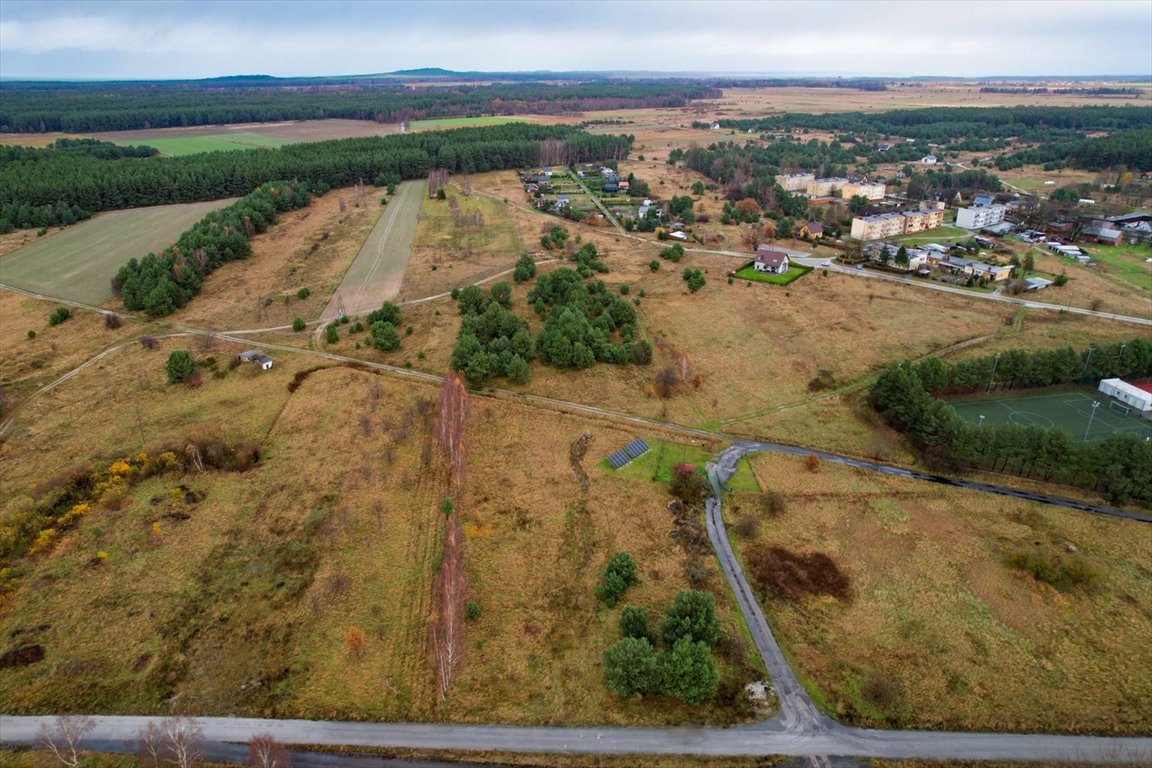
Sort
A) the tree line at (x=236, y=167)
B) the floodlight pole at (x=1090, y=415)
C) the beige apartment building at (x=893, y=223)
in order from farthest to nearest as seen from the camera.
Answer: the tree line at (x=236, y=167)
the beige apartment building at (x=893, y=223)
the floodlight pole at (x=1090, y=415)

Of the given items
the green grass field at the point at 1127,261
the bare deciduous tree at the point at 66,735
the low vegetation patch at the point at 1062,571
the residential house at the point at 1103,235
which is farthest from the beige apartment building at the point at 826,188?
the bare deciduous tree at the point at 66,735

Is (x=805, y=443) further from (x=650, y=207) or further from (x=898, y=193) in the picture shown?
(x=898, y=193)

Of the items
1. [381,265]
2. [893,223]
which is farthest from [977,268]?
[381,265]

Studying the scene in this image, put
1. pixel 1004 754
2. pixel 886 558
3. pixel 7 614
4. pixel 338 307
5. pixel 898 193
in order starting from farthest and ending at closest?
pixel 898 193 → pixel 338 307 → pixel 886 558 → pixel 7 614 → pixel 1004 754

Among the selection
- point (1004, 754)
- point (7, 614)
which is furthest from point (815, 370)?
point (7, 614)

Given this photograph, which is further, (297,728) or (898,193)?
(898,193)

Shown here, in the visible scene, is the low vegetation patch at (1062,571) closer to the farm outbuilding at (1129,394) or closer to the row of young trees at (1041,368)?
the row of young trees at (1041,368)
